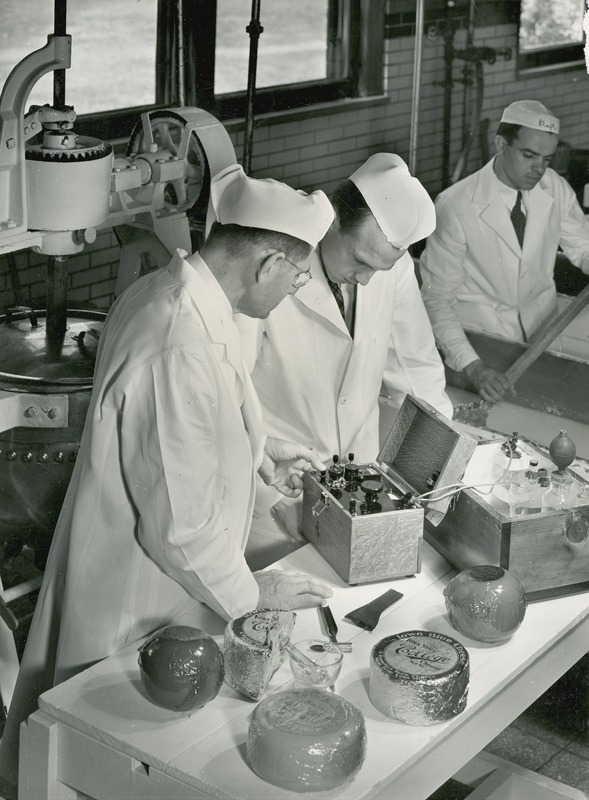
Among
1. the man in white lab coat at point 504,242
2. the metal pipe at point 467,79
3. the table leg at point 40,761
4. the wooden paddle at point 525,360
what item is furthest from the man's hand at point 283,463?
the metal pipe at point 467,79

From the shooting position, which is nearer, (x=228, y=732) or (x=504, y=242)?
(x=228, y=732)

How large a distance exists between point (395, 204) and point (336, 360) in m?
0.54

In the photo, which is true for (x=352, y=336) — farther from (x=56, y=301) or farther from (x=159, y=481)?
(x=159, y=481)

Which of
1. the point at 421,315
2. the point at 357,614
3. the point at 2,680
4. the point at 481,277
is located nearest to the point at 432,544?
the point at 357,614

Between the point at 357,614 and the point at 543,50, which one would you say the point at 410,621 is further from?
the point at 543,50

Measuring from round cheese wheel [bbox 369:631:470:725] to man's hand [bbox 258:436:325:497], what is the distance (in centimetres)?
69

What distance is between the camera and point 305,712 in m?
1.82

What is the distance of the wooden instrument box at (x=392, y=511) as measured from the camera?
2318 millimetres

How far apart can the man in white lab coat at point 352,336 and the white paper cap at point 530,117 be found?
4.82 feet

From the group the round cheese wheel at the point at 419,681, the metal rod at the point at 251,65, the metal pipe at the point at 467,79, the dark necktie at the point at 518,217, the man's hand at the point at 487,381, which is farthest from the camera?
the metal pipe at the point at 467,79

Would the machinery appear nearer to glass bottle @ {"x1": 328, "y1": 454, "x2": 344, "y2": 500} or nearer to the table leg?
glass bottle @ {"x1": 328, "y1": 454, "x2": 344, "y2": 500}

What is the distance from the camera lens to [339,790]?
175 cm

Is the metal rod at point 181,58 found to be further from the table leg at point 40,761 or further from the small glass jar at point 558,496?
the table leg at point 40,761

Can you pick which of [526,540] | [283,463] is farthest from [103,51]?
[526,540]
